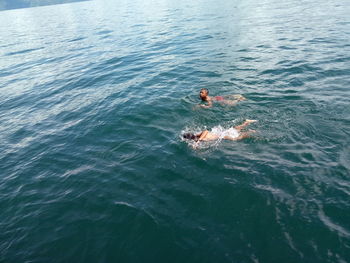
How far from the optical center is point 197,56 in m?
23.2

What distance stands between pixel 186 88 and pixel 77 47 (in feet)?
84.8

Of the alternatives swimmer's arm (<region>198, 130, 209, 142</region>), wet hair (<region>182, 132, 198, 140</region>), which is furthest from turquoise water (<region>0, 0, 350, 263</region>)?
swimmer's arm (<region>198, 130, 209, 142</region>)

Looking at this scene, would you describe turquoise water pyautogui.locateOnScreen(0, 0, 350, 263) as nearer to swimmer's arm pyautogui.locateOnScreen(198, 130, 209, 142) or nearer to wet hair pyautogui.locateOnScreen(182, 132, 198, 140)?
wet hair pyautogui.locateOnScreen(182, 132, 198, 140)

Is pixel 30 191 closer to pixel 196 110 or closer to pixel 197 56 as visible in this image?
pixel 196 110

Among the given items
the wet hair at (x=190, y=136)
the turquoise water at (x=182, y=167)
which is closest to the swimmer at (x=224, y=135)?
the wet hair at (x=190, y=136)

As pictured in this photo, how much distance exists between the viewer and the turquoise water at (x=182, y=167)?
654 cm

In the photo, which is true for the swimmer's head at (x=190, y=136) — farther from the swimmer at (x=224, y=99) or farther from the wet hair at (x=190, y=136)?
the swimmer at (x=224, y=99)

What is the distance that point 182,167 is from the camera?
30.4 ft

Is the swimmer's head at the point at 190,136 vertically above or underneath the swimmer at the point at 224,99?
above

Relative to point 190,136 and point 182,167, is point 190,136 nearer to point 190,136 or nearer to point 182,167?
point 190,136

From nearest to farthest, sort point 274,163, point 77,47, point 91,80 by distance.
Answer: point 274,163 < point 91,80 < point 77,47

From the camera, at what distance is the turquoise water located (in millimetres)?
6539

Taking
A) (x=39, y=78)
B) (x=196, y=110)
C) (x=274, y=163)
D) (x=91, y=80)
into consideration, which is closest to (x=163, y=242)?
(x=274, y=163)

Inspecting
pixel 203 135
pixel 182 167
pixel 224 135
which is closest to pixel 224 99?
pixel 224 135
